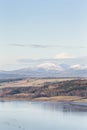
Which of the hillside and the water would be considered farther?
the hillside

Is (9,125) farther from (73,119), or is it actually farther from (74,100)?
(74,100)

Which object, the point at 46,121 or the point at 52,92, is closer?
the point at 46,121

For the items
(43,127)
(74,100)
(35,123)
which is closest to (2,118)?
(35,123)

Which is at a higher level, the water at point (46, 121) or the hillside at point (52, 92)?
the hillside at point (52, 92)

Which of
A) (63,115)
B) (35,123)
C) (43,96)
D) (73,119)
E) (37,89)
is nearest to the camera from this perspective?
(35,123)

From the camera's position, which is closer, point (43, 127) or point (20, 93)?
point (43, 127)

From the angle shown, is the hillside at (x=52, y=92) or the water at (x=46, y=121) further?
the hillside at (x=52, y=92)

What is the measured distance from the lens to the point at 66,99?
9962 centimetres

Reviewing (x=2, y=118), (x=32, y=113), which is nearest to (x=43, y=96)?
(x=32, y=113)

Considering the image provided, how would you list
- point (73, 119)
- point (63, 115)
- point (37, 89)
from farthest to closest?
1. point (37, 89)
2. point (63, 115)
3. point (73, 119)

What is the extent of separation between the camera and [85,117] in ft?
206

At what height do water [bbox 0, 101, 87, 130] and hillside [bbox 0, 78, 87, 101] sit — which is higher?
hillside [bbox 0, 78, 87, 101]

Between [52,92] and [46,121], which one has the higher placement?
[52,92]

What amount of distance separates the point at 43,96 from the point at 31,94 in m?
5.56
